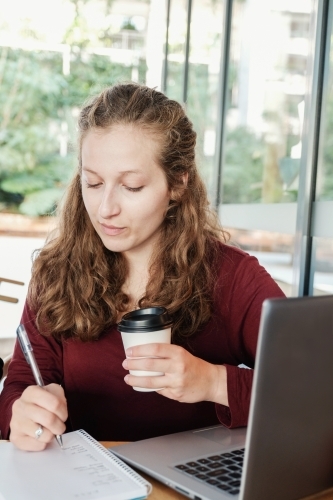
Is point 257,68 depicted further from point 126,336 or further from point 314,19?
point 126,336

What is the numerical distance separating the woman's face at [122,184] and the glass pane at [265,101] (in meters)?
1.21

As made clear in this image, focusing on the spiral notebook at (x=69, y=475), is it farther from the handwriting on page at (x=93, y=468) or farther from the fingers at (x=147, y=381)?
the fingers at (x=147, y=381)

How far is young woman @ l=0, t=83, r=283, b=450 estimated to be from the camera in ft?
4.76

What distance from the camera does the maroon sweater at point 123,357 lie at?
4.92ft

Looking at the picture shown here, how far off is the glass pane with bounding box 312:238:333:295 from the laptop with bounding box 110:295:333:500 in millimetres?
1446

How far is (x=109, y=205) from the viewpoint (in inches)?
55.1

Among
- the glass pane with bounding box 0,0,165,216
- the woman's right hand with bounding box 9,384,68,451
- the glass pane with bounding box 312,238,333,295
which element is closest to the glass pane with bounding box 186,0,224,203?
the glass pane with bounding box 0,0,165,216

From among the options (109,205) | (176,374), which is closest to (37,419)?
(176,374)

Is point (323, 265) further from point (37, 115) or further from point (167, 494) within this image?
point (37, 115)

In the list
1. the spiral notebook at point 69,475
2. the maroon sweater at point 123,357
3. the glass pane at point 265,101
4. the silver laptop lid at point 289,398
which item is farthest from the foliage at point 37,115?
the silver laptop lid at point 289,398

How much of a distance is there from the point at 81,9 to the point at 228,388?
5.53m

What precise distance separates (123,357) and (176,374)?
0.42m

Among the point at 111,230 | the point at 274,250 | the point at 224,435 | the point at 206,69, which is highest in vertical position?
the point at 206,69

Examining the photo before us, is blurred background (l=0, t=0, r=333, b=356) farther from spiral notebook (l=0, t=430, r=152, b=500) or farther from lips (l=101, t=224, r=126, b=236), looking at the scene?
spiral notebook (l=0, t=430, r=152, b=500)
